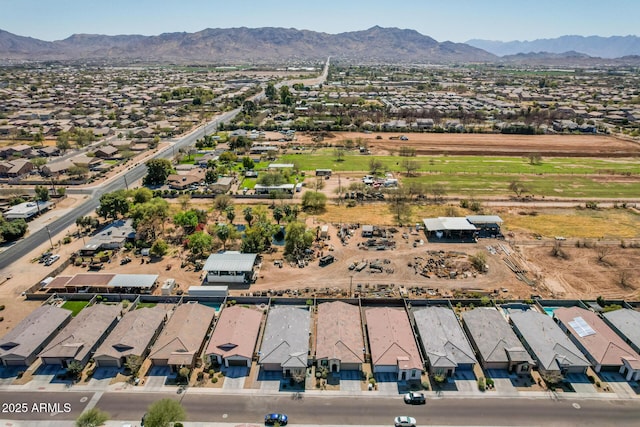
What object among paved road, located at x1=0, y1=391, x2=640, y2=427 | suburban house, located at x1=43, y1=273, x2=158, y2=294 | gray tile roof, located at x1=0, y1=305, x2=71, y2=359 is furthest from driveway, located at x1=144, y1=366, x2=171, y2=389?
suburban house, located at x1=43, y1=273, x2=158, y2=294

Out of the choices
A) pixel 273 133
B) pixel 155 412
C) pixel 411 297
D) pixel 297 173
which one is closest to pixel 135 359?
pixel 155 412

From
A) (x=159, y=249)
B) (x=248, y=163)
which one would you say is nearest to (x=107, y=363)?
(x=159, y=249)

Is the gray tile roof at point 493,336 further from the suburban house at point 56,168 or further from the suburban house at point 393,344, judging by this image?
the suburban house at point 56,168

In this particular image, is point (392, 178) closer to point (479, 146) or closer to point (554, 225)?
point (554, 225)

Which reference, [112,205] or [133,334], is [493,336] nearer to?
[133,334]

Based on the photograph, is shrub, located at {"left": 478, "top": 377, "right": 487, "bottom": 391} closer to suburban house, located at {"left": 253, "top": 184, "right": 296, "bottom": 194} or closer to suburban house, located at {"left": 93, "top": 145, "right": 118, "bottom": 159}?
suburban house, located at {"left": 253, "top": 184, "right": 296, "bottom": 194}

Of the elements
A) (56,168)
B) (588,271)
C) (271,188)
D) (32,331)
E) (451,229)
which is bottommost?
(32,331)
